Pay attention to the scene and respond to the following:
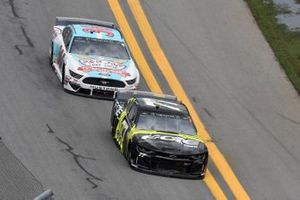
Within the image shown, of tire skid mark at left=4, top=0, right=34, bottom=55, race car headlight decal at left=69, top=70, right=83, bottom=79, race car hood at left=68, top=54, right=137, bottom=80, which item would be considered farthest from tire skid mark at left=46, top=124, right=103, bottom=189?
tire skid mark at left=4, top=0, right=34, bottom=55

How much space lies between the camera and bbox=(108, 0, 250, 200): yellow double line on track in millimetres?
20959

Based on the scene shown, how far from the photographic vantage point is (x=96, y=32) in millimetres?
27438

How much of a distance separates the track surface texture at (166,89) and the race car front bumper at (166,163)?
19cm

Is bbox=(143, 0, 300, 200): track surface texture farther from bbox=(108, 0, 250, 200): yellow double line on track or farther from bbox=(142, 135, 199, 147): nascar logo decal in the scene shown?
bbox=(142, 135, 199, 147): nascar logo decal

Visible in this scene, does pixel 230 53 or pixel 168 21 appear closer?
pixel 230 53

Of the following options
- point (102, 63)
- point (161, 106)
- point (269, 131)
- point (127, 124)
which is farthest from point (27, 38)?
point (127, 124)

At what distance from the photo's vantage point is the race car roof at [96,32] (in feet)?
89.3

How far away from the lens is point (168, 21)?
32.5 m

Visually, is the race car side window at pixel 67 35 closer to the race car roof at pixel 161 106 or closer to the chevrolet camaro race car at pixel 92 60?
the chevrolet camaro race car at pixel 92 60

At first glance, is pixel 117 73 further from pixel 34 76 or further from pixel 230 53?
pixel 230 53

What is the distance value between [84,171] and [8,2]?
1351 centimetres

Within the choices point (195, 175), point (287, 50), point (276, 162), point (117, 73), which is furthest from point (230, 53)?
point (195, 175)

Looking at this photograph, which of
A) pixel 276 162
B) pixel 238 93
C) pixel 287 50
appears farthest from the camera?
pixel 287 50

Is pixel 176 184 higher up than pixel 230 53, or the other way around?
pixel 176 184
